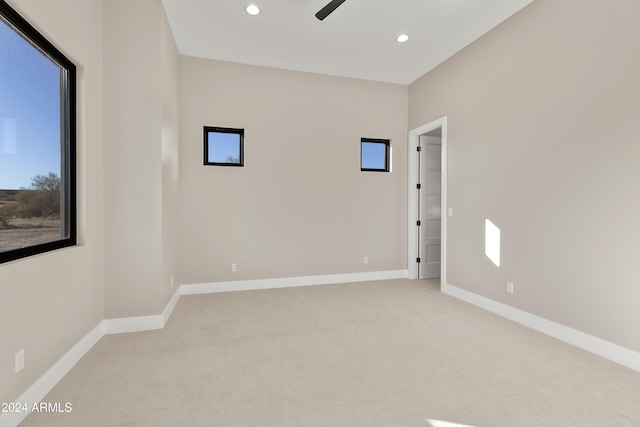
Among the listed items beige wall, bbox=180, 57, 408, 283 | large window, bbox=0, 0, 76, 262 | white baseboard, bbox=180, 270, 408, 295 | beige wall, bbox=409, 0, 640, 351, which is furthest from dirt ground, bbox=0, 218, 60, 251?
beige wall, bbox=409, 0, 640, 351

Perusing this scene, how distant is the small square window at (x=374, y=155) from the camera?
17.0ft

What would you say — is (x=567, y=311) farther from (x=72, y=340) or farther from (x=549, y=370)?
(x=72, y=340)

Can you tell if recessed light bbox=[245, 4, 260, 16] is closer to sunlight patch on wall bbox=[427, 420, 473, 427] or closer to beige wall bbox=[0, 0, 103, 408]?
beige wall bbox=[0, 0, 103, 408]

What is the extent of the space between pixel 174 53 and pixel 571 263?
15.9 feet

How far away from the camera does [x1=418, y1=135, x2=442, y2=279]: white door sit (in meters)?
5.26

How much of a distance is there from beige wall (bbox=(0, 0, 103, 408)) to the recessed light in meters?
1.35

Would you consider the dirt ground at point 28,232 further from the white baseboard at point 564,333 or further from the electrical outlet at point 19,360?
the white baseboard at point 564,333

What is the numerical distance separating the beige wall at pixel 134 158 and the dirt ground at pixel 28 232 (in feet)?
2.21

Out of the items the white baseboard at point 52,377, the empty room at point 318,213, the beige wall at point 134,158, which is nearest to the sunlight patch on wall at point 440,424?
the empty room at point 318,213

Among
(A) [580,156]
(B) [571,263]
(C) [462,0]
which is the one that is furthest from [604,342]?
(C) [462,0]

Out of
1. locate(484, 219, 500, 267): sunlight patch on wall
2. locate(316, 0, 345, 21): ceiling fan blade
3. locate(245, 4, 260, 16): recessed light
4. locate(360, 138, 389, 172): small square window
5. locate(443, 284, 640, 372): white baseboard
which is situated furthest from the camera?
locate(360, 138, 389, 172): small square window

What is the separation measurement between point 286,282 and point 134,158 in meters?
2.64

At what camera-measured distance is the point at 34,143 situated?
209 cm

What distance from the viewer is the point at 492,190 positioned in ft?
12.0
